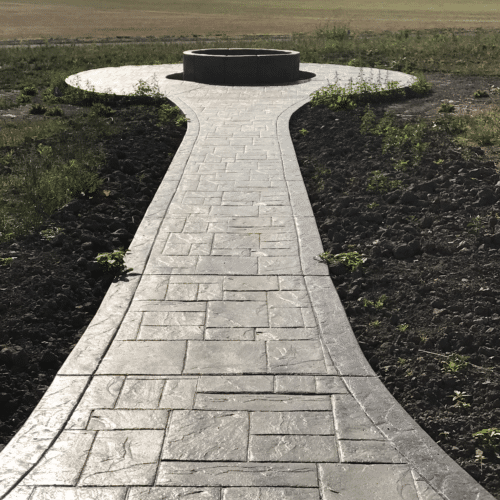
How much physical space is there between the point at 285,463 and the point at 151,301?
2.13 meters

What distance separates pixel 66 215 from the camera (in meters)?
6.65

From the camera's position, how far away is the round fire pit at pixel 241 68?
15.8m

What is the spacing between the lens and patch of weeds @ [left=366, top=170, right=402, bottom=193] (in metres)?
7.47

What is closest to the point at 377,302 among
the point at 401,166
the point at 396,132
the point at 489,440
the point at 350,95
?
the point at 489,440

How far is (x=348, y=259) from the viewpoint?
5.65 m

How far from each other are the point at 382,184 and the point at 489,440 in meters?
4.52

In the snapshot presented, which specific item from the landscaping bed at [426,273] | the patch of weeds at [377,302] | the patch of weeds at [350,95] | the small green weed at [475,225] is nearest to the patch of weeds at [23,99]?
the patch of weeds at [350,95]

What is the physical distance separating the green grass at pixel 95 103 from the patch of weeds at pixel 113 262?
1.17 metres

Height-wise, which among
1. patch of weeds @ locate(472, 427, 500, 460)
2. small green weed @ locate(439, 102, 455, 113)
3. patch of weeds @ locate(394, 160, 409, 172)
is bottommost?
patch of weeds @ locate(472, 427, 500, 460)

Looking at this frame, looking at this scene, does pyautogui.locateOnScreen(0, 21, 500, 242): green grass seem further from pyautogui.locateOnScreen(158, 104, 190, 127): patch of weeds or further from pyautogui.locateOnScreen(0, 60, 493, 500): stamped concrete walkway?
pyautogui.locateOnScreen(0, 60, 493, 500): stamped concrete walkway

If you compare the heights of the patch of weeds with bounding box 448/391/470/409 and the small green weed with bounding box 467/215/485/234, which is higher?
the small green weed with bounding box 467/215/485/234

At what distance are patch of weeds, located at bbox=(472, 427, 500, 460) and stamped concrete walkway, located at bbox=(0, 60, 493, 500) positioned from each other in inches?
10.8

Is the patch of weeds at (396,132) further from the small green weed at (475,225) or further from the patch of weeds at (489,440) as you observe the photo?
the patch of weeds at (489,440)

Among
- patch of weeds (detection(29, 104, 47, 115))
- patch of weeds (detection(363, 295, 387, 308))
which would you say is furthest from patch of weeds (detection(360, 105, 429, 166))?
patch of weeds (detection(29, 104, 47, 115))
